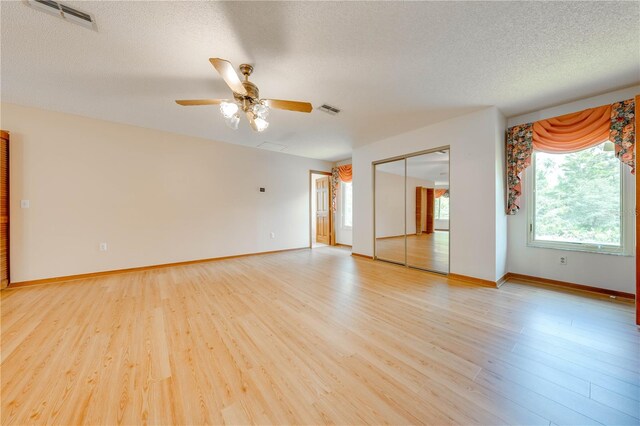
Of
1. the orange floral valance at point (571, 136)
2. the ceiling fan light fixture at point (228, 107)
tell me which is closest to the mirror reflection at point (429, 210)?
the orange floral valance at point (571, 136)

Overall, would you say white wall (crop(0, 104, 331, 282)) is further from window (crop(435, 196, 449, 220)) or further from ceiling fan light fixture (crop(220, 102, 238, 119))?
window (crop(435, 196, 449, 220))

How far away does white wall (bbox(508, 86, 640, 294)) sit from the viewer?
108 inches

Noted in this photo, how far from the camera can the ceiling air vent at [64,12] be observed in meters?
1.60

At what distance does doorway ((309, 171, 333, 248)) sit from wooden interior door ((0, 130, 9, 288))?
547 centimetres

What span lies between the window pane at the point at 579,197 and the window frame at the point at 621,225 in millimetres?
35

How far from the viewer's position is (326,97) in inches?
114

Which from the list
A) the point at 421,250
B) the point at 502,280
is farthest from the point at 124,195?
the point at 502,280

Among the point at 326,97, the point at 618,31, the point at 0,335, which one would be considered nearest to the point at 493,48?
the point at 618,31

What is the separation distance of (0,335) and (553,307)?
5491 millimetres

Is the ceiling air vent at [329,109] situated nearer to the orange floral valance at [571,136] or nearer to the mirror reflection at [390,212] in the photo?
the mirror reflection at [390,212]

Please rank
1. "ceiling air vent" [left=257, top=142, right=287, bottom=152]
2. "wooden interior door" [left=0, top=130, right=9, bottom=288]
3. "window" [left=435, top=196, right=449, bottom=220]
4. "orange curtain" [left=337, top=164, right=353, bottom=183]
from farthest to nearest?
"orange curtain" [left=337, top=164, right=353, bottom=183], "ceiling air vent" [left=257, top=142, right=287, bottom=152], "window" [left=435, top=196, right=449, bottom=220], "wooden interior door" [left=0, top=130, right=9, bottom=288]

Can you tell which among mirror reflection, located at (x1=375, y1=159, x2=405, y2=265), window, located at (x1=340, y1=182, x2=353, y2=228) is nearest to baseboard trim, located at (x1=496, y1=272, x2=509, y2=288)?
mirror reflection, located at (x1=375, y1=159, x2=405, y2=265)

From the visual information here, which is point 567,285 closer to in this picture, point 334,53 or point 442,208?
point 442,208

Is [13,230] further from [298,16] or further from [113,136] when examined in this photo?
[298,16]
